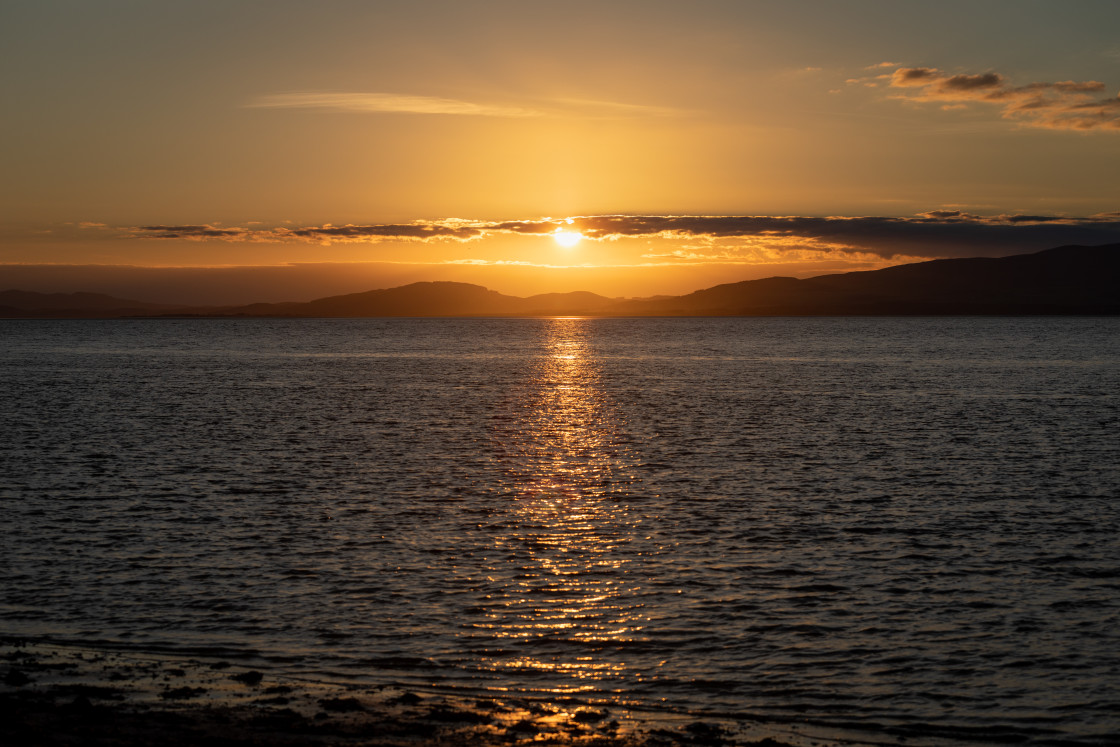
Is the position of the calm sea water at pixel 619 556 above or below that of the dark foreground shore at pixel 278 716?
below

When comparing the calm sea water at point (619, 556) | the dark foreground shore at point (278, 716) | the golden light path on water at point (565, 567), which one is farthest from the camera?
the golden light path on water at point (565, 567)

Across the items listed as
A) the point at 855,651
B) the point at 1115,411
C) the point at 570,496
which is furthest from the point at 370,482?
the point at 1115,411

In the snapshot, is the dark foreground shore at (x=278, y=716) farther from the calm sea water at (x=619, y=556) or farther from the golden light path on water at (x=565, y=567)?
the golden light path on water at (x=565, y=567)

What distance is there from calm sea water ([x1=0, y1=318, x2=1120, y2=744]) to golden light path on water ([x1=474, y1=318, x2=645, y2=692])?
10cm

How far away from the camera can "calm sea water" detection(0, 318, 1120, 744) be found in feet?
50.1

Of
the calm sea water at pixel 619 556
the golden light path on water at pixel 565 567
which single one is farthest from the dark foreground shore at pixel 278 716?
the golden light path on water at pixel 565 567

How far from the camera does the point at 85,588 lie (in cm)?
1981

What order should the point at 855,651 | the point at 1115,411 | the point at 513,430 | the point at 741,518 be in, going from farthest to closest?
the point at 1115,411 < the point at 513,430 < the point at 741,518 < the point at 855,651

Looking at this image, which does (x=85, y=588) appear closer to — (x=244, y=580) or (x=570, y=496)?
(x=244, y=580)

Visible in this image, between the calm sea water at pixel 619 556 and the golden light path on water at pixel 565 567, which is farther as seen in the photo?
the golden light path on water at pixel 565 567

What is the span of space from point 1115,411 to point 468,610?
54.7 meters

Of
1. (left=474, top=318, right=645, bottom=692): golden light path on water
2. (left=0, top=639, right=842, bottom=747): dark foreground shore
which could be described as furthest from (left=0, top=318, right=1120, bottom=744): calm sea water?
(left=0, top=639, right=842, bottom=747): dark foreground shore

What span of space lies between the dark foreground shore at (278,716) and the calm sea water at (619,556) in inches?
37.4

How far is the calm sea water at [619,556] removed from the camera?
1527 cm
